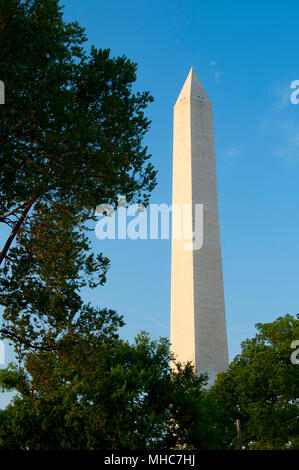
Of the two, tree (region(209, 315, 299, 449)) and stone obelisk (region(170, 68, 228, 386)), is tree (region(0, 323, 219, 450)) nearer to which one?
tree (region(209, 315, 299, 449))

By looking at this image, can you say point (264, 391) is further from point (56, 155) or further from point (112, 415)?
point (56, 155)

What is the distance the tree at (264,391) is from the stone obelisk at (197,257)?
5967 mm

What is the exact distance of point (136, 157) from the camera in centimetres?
1762

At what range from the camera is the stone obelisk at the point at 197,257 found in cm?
4944

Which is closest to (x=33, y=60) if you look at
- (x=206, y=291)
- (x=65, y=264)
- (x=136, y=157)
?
(x=136, y=157)

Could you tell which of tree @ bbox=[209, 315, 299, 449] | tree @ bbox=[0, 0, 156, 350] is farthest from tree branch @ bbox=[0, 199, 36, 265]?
tree @ bbox=[209, 315, 299, 449]

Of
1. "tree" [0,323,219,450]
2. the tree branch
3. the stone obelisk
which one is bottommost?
"tree" [0,323,219,450]

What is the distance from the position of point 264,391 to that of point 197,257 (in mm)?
16271

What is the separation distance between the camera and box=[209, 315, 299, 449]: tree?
37156 mm

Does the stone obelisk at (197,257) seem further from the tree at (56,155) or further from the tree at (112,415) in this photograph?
the tree at (56,155)

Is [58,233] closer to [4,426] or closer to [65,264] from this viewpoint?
[65,264]

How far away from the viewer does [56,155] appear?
15680 mm

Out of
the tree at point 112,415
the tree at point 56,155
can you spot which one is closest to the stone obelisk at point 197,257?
the tree at point 112,415

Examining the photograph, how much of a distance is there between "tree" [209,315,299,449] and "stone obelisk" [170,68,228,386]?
597 centimetres
